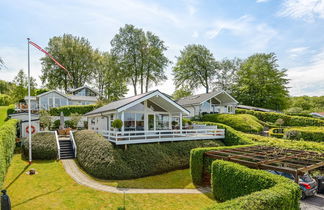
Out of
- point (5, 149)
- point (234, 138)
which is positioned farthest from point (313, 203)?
point (5, 149)

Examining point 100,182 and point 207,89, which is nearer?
point 100,182

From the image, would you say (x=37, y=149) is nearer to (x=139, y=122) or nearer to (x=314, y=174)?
(x=139, y=122)

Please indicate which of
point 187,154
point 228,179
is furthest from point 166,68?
point 228,179

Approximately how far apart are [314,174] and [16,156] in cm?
2319

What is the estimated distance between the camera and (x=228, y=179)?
951 cm

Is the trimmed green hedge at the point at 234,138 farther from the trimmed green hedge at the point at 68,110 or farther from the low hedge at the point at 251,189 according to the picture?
the trimmed green hedge at the point at 68,110

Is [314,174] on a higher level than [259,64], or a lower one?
lower

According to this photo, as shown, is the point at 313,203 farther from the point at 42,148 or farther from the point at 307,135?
the point at 42,148

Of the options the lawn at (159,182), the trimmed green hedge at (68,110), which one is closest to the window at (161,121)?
the lawn at (159,182)

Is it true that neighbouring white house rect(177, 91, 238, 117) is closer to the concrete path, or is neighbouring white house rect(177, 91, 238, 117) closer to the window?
the window

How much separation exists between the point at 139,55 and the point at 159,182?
104 feet

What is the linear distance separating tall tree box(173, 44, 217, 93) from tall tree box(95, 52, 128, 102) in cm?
1472

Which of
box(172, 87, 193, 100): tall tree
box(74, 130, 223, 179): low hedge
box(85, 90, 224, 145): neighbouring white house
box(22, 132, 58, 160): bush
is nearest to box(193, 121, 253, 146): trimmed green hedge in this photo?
box(85, 90, 224, 145): neighbouring white house

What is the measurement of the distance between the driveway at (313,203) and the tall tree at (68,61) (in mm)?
46459
